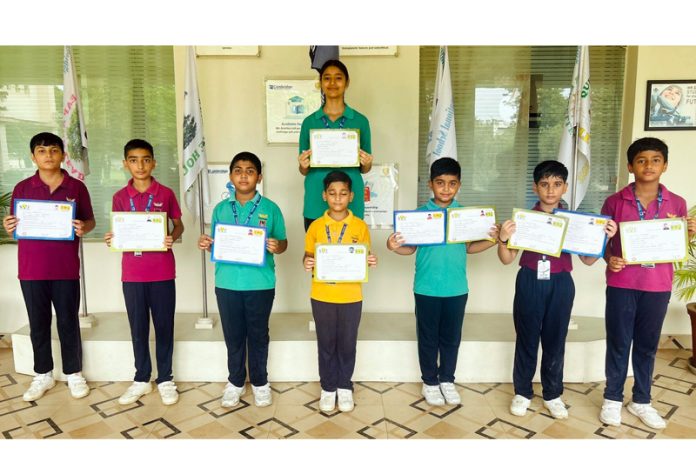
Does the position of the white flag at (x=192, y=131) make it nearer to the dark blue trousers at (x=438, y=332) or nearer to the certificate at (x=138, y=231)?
the certificate at (x=138, y=231)

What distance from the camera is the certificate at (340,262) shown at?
116 inches

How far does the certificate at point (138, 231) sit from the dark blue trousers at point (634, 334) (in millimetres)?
2851

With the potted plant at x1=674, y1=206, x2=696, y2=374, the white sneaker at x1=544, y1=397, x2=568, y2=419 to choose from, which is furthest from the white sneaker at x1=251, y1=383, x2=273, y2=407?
the potted plant at x1=674, y1=206, x2=696, y2=374

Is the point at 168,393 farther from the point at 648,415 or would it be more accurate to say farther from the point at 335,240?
the point at 648,415

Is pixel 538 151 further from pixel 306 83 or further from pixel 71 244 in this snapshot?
pixel 71 244

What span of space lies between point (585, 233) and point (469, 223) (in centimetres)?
67

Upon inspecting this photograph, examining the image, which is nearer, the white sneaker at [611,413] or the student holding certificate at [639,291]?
the student holding certificate at [639,291]

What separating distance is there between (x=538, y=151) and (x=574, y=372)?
1961 millimetres

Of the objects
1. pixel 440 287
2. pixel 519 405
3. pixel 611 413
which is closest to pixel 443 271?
pixel 440 287

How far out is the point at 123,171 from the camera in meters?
4.45

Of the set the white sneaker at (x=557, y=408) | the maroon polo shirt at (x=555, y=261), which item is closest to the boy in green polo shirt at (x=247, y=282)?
the maroon polo shirt at (x=555, y=261)

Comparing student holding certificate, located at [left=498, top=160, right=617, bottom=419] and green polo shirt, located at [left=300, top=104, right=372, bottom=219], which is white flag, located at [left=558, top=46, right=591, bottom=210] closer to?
student holding certificate, located at [left=498, top=160, right=617, bottom=419]

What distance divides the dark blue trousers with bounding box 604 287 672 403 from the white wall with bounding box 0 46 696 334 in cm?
151

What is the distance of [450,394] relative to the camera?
3271 mm
